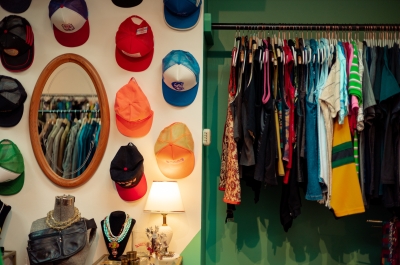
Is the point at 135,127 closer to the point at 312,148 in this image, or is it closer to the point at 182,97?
the point at 182,97

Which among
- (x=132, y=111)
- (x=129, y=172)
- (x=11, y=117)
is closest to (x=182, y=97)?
(x=132, y=111)

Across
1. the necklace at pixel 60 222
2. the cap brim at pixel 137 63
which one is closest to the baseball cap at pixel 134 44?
the cap brim at pixel 137 63

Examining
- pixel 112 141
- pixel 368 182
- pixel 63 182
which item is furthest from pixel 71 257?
pixel 368 182

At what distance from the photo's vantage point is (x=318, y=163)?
8.57 feet

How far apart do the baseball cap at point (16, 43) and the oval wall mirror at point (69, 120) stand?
16cm

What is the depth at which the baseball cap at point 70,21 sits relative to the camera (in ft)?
8.98

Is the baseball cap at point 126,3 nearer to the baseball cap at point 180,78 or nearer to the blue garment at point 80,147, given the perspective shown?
the baseball cap at point 180,78

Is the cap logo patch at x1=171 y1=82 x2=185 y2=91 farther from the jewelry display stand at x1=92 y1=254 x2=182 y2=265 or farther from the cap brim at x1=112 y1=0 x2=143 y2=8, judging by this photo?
the jewelry display stand at x1=92 y1=254 x2=182 y2=265

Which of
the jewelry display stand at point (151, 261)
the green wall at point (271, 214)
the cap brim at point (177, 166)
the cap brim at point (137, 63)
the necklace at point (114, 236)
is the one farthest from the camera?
the green wall at point (271, 214)

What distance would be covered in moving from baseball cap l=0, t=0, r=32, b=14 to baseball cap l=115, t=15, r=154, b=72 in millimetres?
717

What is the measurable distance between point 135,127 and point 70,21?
2.67 ft

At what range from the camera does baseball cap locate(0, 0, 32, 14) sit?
9.58 ft

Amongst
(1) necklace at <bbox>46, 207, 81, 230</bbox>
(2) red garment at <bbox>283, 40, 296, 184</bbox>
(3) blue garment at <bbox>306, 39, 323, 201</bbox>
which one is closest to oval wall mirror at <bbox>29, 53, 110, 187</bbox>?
(1) necklace at <bbox>46, 207, 81, 230</bbox>

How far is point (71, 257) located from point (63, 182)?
57cm
